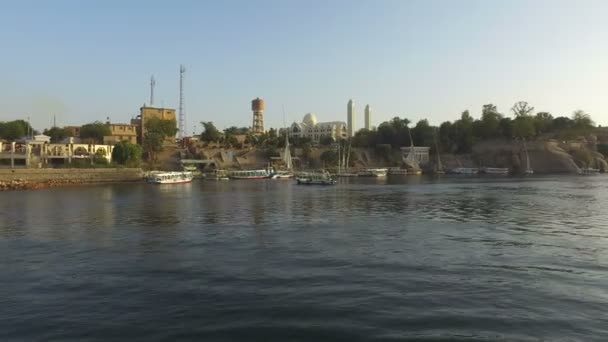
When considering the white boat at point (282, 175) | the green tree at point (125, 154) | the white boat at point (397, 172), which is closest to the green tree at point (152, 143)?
the green tree at point (125, 154)

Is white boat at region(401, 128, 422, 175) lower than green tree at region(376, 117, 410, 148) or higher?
lower

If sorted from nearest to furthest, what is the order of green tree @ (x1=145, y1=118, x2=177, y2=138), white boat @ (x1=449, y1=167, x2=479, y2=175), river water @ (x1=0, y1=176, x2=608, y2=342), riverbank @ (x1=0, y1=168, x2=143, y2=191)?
1. river water @ (x1=0, y1=176, x2=608, y2=342)
2. riverbank @ (x1=0, y1=168, x2=143, y2=191)
3. green tree @ (x1=145, y1=118, x2=177, y2=138)
4. white boat @ (x1=449, y1=167, x2=479, y2=175)

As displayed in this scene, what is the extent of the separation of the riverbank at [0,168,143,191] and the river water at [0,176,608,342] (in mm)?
50532

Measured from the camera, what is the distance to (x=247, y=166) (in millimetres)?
→ 143500

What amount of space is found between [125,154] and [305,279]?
98482 millimetres

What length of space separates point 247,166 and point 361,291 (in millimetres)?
127584

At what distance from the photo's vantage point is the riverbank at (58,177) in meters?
82.2

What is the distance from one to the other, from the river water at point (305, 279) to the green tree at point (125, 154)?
73528mm

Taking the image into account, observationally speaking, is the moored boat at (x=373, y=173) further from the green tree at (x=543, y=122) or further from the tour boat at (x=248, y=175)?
the green tree at (x=543, y=122)

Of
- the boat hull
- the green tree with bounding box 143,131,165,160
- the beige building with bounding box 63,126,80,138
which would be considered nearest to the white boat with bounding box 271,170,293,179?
the boat hull

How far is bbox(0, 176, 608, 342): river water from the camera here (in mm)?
13828

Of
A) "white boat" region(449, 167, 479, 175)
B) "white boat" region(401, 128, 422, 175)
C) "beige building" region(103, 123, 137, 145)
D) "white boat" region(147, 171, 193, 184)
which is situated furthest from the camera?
"white boat" region(401, 128, 422, 175)

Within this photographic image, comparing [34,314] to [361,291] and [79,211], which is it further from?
[79,211]

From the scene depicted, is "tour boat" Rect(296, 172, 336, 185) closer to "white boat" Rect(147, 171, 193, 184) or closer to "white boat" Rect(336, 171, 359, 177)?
"white boat" Rect(147, 171, 193, 184)
